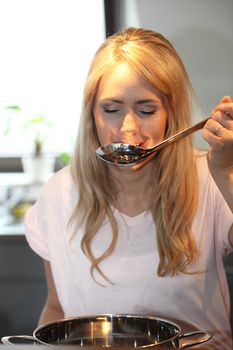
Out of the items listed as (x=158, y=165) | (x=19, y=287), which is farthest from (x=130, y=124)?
(x=19, y=287)

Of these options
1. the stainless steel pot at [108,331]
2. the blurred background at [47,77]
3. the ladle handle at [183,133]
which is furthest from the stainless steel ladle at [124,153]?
the blurred background at [47,77]

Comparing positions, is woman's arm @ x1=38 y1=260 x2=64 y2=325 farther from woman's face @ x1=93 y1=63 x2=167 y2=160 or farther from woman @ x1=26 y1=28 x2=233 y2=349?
woman's face @ x1=93 y1=63 x2=167 y2=160

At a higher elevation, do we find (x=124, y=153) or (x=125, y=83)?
(x=125, y=83)

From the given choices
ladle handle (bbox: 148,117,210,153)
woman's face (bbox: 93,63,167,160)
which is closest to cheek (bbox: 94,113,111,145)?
woman's face (bbox: 93,63,167,160)

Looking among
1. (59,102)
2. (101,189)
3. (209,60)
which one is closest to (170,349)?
(101,189)

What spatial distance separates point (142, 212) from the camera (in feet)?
4.61

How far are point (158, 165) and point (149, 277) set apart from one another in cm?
23

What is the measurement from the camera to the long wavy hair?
1.30m

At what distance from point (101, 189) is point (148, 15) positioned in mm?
802

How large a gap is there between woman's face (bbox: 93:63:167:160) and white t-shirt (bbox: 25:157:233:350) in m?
0.18

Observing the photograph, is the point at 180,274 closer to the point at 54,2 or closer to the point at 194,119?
the point at 194,119

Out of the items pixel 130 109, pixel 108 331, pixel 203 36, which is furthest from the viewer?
pixel 203 36

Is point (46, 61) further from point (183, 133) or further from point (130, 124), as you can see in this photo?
point (183, 133)

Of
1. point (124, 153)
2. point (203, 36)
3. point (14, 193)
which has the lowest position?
point (14, 193)
